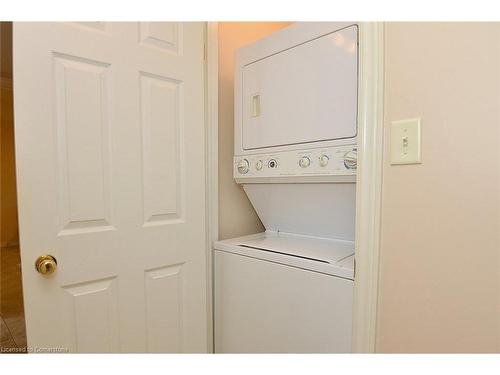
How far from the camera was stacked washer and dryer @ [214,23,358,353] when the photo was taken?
119cm

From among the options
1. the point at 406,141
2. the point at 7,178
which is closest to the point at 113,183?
the point at 406,141

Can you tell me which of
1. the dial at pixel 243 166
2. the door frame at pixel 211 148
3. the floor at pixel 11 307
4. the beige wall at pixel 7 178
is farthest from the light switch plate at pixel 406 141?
the beige wall at pixel 7 178

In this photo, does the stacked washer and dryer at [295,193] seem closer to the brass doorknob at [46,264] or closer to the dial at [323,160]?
the dial at [323,160]

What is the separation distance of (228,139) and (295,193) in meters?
0.54

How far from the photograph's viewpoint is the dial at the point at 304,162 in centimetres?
134

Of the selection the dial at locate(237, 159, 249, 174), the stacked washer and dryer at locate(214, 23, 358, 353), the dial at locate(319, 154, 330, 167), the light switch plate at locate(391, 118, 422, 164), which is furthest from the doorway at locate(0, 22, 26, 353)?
the light switch plate at locate(391, 118, 422, 164)

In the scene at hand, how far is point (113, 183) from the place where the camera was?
125cm

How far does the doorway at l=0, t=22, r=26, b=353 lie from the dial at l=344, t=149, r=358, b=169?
1644 millimetres

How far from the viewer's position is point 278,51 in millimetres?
1455

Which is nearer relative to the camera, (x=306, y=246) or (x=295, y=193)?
(x=306, y=246)

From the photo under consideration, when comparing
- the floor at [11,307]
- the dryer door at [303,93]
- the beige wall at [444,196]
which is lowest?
the floor at [11,307]

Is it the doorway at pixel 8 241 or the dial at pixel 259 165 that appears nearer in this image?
the dial at pixel 259 165

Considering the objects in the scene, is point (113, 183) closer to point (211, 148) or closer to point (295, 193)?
point (211, 148)

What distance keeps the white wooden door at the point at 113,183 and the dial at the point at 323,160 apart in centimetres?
63
